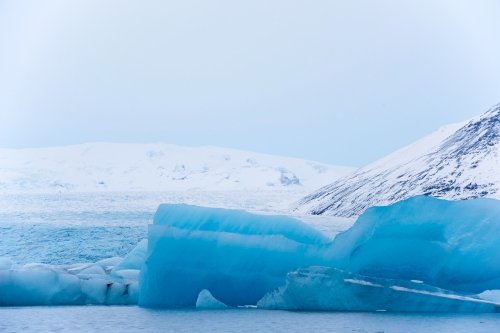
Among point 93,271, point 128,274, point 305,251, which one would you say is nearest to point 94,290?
point 128,274

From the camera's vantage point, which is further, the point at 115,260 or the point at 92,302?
the point at 115,260

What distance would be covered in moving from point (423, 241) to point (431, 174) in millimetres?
40946

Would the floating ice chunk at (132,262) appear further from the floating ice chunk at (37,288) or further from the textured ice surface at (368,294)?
the textured ice surface at (368,294)

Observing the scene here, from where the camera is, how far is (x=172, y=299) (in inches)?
503

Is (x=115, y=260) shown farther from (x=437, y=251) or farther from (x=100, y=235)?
(x=100, y=235)

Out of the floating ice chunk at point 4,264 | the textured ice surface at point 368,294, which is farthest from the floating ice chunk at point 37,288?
the textured ice surface at point 368,294

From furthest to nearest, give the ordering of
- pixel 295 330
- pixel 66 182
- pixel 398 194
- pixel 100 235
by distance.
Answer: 1. pixel 66 182
2. pixel 398 194
3. pixel 100 235
4. pixel 295 330

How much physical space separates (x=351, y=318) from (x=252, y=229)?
2874 millimetres

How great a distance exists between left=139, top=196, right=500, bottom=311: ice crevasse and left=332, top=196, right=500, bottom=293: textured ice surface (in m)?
0.02

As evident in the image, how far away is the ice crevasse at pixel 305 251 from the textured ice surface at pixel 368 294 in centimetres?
13

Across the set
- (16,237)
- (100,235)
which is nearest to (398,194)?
(100,235)

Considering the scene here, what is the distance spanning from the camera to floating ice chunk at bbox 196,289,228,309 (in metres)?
12.4

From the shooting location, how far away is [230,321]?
10289 mm

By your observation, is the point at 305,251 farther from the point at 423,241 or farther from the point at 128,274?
the point at 128,274
